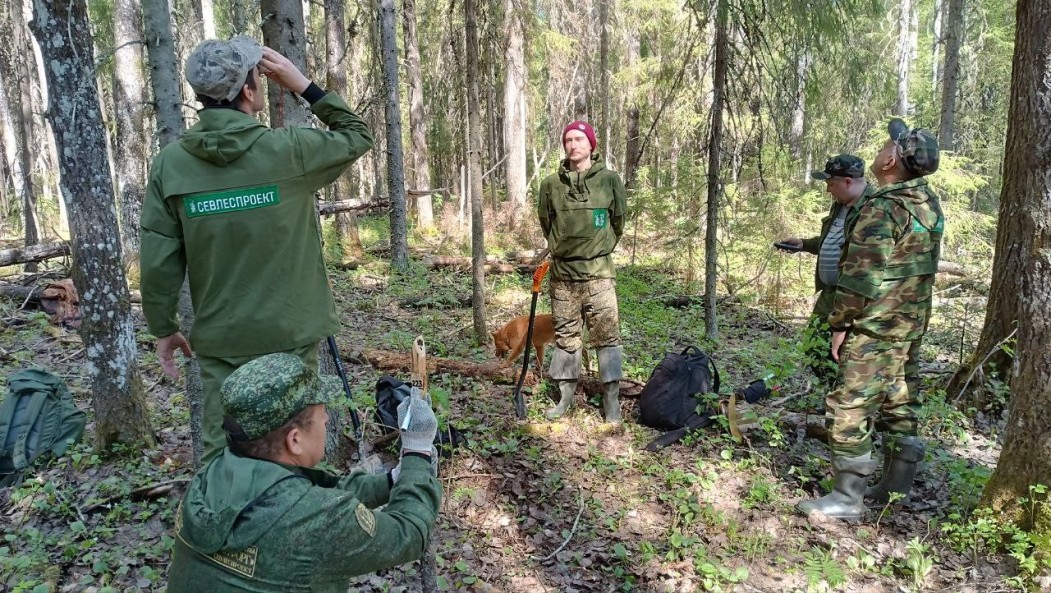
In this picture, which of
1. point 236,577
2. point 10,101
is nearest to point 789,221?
point 236,577

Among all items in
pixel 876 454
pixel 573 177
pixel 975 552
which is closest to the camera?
pixel 975 552

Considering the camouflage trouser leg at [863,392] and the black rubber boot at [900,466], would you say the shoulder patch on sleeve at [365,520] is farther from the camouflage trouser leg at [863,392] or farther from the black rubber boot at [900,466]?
the black rubber boot at [900,466]

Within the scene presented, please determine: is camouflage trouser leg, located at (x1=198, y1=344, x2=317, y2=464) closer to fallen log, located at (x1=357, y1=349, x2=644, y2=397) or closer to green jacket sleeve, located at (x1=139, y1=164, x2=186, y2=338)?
green jacket sleeve, located at (x1=139, y1=164, x2=186, y2=338)

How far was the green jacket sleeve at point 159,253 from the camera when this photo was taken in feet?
8.24

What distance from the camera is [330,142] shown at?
103 inches

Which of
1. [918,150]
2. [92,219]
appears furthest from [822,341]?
[92,219]

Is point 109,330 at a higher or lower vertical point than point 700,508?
higher

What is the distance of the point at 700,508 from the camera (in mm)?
3922

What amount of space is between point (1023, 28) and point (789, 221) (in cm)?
714

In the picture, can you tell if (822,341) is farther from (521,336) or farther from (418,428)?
(418,428)

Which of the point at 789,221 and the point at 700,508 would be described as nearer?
the point at 700,508

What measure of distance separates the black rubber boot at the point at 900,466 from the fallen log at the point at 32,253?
982cm

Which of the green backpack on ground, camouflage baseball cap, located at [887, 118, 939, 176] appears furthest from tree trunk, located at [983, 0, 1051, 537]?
the green backpack on ground

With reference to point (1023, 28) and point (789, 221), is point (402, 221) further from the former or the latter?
point (1023, 28)
